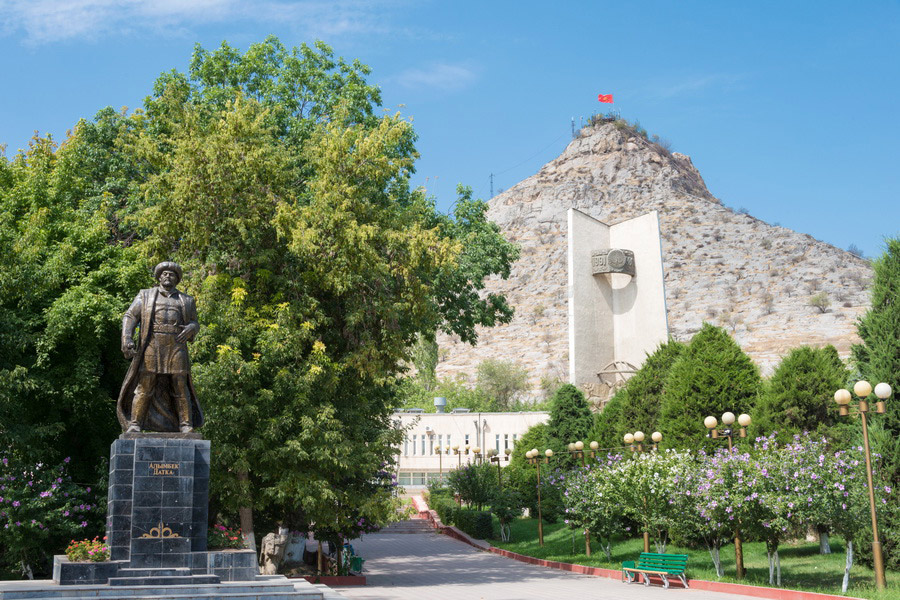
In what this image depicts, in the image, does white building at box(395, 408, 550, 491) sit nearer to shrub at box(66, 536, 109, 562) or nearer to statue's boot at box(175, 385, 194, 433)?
statue's boot at box(175, 385, 194, 433)

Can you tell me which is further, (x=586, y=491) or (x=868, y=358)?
(x=586, y=491)

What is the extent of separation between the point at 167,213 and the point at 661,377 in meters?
14.5

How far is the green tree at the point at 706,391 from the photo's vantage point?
21031mm

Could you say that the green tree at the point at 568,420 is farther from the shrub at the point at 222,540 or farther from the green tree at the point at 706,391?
the shrub at the point at 222,540

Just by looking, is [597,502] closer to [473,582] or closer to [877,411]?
[473,582]

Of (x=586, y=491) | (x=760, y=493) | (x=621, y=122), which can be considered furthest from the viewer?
(x=621, y=122)

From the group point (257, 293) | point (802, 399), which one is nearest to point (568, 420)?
point (802, 399)

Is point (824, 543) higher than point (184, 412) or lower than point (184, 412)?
lower

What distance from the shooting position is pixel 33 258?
633 inches

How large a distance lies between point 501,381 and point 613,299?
3892 cm

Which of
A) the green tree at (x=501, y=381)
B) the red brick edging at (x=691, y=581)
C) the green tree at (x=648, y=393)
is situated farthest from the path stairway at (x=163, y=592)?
the green tree at (x=501, y=381)

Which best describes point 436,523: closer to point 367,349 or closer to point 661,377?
point 661,377

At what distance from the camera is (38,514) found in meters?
15.4

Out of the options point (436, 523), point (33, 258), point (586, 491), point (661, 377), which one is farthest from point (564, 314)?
point (33, 258)
